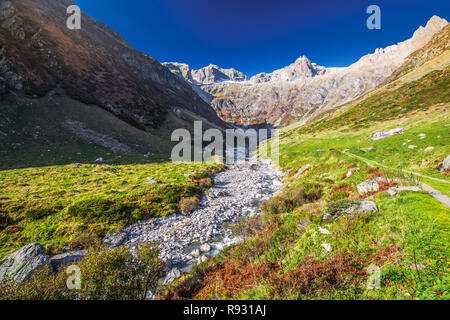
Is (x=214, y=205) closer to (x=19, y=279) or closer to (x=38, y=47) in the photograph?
(x=19, y=279)

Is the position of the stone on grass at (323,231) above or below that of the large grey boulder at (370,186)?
below

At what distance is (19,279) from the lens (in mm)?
7305

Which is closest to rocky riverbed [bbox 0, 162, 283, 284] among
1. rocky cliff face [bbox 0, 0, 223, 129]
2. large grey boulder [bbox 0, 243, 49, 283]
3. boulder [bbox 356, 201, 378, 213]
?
large grey boulder [bbox 0, 243, 49, 283]

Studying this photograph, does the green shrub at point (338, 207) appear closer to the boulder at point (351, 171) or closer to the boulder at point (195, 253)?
the boulder at point (195, 253)

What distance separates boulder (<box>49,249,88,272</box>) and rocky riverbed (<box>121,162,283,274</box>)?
2.76 m

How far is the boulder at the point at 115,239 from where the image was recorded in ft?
38.6

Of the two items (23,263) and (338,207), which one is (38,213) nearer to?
(23,263)

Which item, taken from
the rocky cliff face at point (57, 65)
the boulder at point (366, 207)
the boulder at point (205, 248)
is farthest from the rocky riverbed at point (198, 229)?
the rocky cliff face at point (57, 65)

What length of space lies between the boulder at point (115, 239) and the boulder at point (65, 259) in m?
1.78

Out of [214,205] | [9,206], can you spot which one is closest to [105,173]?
[9,206]

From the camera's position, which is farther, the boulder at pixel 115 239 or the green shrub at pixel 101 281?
the boulder at pixel 115 239

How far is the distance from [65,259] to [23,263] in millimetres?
1602

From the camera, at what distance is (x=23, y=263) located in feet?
26.5

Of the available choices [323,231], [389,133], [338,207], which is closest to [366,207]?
[338,207]
